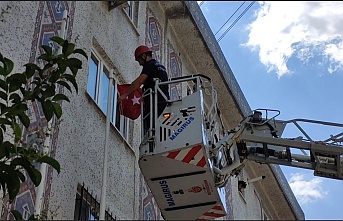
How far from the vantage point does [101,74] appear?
36.5ft

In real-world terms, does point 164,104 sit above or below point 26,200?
above

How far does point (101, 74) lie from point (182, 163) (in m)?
4.43

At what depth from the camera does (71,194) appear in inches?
335

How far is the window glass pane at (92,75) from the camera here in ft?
34.9

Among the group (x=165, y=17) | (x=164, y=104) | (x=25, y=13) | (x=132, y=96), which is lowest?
(x=164, y=104)

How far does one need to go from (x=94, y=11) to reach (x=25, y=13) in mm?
2811

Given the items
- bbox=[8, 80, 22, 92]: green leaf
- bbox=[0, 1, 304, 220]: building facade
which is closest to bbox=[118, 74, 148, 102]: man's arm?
bbox=[0, 1, 304, 220]: building facade

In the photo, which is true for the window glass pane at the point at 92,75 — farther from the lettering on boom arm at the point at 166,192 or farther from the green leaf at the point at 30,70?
the green leaf at the point at 30,70

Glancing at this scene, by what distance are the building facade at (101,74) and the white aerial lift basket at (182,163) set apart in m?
1.45

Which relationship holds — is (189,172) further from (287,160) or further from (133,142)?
(133,142)

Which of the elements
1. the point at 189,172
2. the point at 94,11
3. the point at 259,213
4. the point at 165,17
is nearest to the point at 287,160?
the point at 189,172

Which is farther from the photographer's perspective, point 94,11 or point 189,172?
point 94,11

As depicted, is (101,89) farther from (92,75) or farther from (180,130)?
(180,130)

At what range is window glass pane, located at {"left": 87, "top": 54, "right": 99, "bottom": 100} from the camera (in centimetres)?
1062
